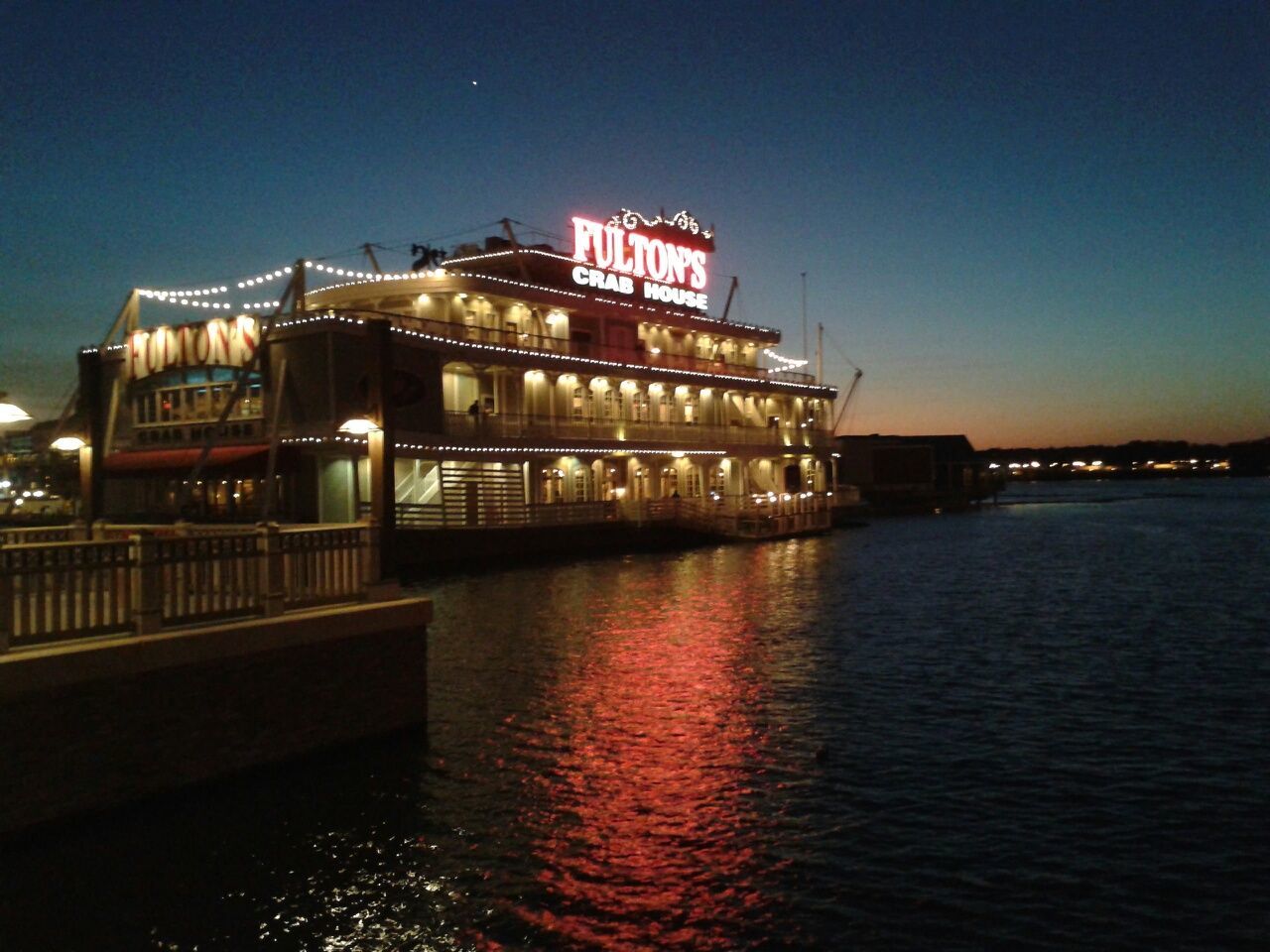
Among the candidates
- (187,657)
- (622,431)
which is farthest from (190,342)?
(187,657)

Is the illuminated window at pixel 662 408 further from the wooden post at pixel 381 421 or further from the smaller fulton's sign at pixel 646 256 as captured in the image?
the wooden post at pixel 381 421

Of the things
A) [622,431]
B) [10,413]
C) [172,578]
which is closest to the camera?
[172,578]

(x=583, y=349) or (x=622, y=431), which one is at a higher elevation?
(x=583, y=349)

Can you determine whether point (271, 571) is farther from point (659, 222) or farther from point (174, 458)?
point (659, 222)

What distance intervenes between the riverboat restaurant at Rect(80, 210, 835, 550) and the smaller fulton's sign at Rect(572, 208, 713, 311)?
12cm

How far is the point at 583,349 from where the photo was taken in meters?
54.6

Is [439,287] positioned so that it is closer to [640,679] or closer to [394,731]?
[640,679]

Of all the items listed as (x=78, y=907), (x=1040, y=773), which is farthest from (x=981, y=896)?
(x=78, y=907)

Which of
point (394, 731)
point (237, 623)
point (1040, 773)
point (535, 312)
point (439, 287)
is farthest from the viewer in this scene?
point (535, 312)

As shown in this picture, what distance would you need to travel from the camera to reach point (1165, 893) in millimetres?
8781

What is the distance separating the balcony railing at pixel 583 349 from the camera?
151 feet

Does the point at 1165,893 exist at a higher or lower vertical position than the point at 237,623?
lower

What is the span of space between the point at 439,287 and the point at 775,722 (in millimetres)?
36877

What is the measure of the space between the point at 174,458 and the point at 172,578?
30.8 meters
